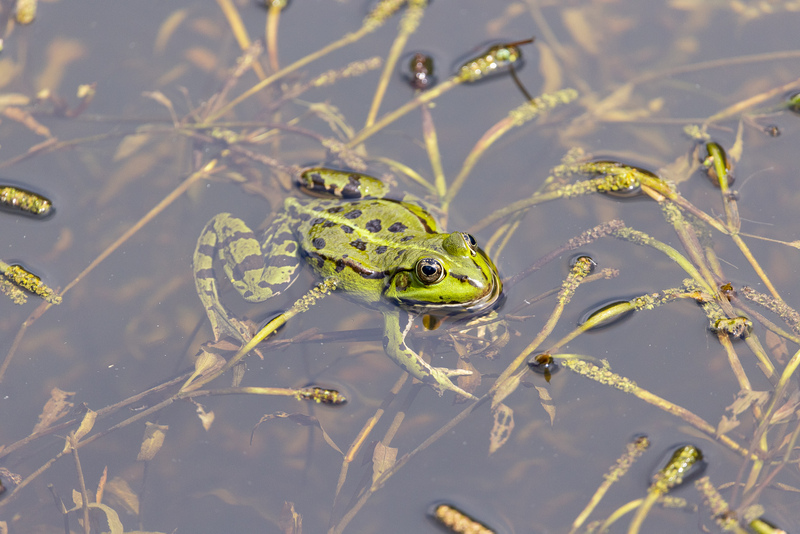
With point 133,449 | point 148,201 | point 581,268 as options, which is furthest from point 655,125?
point 133,449

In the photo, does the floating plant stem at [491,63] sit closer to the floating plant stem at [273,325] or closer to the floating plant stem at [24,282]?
the floating plant stem at [273,325]

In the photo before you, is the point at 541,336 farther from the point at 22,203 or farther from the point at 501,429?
the point at 22,203

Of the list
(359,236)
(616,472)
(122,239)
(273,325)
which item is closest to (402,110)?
(359,236)

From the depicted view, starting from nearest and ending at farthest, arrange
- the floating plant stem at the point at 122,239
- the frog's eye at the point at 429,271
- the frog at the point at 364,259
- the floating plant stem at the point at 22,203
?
the frog's eye at the point at 429,271, the frog at the point at 364,259, the floating plant stem at the point at 122,239, the floating plant stem at the point at 22,203

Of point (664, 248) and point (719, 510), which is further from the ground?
point (664, 248)

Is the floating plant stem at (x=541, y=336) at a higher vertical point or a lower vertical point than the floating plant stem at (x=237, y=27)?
lower

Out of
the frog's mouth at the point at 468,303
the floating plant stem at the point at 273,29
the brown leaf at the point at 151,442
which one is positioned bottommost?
the brown leaf at the point at 151,442

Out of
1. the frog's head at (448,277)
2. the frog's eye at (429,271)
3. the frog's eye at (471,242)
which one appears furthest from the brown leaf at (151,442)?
the frog's eye at (471,242)

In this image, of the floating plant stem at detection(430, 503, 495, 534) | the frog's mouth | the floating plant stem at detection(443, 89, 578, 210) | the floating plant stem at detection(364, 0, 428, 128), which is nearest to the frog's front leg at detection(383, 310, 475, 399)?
the frog's mouth

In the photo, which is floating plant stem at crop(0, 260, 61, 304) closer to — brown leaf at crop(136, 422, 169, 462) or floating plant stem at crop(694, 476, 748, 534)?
brown leaf at crop(136, 422, 169, 462)
